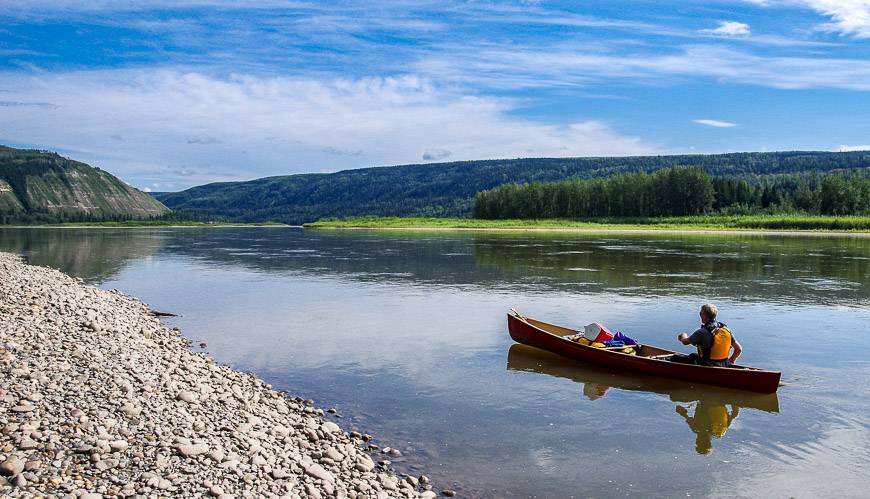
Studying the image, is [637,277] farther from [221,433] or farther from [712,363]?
[221,433]

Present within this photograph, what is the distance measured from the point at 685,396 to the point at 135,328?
1501 cm

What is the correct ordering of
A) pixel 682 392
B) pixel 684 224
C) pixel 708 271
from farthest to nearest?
pixel 684 224 → pixel 708 271 → pixel 682 392

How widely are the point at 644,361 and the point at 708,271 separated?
28.5 metres

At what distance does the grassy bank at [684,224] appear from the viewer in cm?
10493

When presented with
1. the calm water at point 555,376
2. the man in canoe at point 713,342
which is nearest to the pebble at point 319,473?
the calm water at point 555,376

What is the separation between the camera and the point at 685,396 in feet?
51.3

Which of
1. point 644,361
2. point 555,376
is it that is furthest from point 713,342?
point 555,376

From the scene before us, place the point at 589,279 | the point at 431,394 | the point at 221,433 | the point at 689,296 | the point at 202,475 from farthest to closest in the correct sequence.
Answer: the point at 589,279 → the point at 689,296 → the point at 431,394 → the point at 221,433 → the point at 202,475

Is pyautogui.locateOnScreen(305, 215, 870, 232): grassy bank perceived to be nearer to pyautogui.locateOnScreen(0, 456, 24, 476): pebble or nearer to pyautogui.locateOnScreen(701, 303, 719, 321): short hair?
pyautogui.locateOnScreen(701, 303, 719, 321): short hair

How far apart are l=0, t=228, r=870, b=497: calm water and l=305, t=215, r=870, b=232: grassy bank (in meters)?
77.8

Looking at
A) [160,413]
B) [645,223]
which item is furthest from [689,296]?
[645,223]

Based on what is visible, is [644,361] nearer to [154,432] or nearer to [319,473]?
[319,473]

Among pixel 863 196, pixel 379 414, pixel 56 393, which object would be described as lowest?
pixel 379 414

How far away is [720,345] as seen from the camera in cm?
1582
